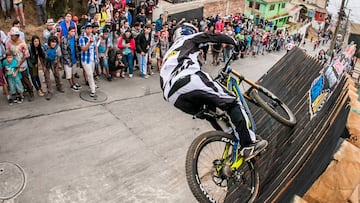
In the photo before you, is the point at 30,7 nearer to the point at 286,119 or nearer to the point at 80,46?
the point at 80,46

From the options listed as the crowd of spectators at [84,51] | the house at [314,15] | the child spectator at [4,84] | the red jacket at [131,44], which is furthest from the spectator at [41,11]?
the house at [314,15]

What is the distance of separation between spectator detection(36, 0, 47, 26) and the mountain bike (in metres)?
10.1

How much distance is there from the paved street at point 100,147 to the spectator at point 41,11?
14.7ft

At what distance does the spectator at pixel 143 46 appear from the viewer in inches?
452

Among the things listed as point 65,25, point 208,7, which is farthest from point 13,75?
point 208,7

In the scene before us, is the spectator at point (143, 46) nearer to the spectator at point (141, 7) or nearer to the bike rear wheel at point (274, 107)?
the spectator at point (141, 7)

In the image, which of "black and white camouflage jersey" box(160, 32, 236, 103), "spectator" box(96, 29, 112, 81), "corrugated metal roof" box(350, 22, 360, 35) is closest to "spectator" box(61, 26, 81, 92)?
"spectator" box(96, 29, 112, 81)

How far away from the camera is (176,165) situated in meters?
7.75

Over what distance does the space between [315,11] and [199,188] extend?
63579 mm

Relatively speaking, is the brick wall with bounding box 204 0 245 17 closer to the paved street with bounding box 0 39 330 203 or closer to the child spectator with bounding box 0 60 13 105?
the paved street with bounding box 0 39 330 203

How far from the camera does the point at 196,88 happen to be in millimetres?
4109

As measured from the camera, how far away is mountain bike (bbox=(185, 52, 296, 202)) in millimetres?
4270

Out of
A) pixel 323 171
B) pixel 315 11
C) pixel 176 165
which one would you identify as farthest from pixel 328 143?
pixel 315 11

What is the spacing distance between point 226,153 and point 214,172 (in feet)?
1.01
